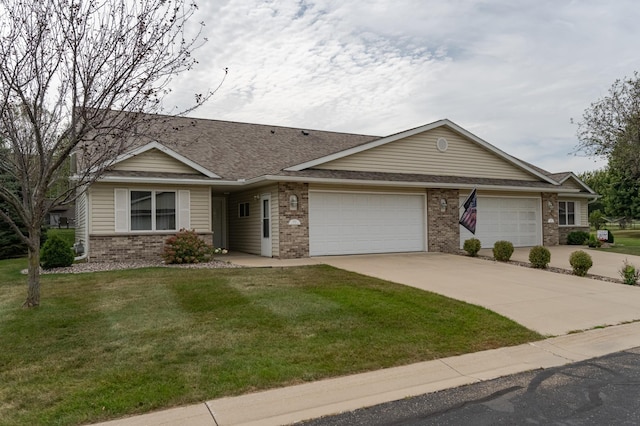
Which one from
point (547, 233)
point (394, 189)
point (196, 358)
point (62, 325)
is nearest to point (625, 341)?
point (196, 358)

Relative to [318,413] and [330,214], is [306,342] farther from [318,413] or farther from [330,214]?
[330,214]

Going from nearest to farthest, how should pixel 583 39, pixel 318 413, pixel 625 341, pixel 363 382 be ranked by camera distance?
pixel 318 413 < pixel 363 382 < pixel 625 341 < pixel 583 39

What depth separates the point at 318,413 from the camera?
4.38 m

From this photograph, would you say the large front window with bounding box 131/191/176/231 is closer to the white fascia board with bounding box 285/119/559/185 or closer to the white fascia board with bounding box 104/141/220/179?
the white fascia board with bounding box 104/141/220/179

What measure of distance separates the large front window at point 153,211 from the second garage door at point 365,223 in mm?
4672

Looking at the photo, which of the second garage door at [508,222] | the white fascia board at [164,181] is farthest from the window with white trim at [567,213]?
the white fascia board at [164,181]

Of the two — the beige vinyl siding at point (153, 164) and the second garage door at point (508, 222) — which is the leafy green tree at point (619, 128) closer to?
the second garage door at point (508, 222)

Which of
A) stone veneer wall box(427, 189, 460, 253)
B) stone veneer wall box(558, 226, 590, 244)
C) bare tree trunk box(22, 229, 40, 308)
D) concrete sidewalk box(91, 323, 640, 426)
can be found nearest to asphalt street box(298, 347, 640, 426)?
concrete sidewalk box(91, 323, 640, 426)

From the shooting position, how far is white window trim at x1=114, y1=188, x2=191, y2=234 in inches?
578

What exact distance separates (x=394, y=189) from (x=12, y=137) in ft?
41.7

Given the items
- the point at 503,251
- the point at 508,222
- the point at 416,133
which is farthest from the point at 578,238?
the point at 416,133

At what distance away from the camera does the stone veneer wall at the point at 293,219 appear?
609 inches

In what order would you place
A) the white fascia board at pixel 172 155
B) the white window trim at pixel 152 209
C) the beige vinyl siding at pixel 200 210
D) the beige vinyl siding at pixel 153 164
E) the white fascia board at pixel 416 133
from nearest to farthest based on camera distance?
the white window trim at pixel 152 209 < the white fascia board at pixel 172 155 < the beige vinyl siding at pixel 153 164 < the beige vinyl siding at pixel 200 210 < the white fascia board at pixel 416 133

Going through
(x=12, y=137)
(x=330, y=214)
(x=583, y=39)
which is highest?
(x=583, y=39)
